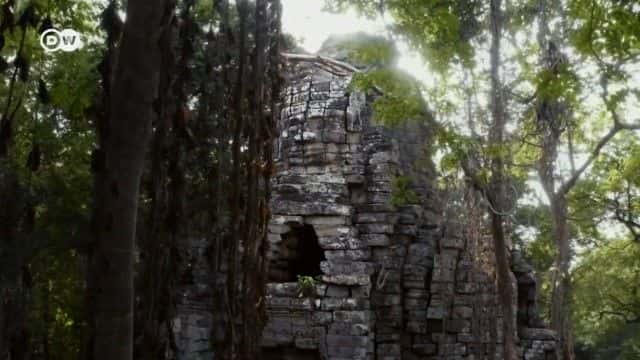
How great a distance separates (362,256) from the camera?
11.8 metres

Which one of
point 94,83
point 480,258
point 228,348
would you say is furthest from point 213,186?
point 480,258

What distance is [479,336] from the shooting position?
11.6 m

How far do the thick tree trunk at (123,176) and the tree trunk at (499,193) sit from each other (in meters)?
6.23

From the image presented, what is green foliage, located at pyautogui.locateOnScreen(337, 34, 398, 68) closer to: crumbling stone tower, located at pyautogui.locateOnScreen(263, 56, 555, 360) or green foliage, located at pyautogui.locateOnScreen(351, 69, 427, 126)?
green foliage, located at pyautogui.locateOnScreen(351, 69, 427, 126)

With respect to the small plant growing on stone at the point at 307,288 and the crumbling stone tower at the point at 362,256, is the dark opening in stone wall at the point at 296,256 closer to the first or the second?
the crumbling stone tower at the point at 362,256

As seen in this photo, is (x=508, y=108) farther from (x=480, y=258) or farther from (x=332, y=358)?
(x=332, y=358)

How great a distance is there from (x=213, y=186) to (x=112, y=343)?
2.71 feet

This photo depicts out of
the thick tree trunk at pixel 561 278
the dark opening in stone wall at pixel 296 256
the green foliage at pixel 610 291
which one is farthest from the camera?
the green foliage at pixel 610 291

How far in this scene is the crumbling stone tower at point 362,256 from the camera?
11.3 m

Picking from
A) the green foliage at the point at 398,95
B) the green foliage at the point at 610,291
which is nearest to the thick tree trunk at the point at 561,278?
the green foliage at the point at 398,95

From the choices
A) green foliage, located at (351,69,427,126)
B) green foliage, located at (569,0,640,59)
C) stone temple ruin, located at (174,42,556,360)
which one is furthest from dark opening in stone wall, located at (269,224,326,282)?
green foliage, located at (569,0,640,59)

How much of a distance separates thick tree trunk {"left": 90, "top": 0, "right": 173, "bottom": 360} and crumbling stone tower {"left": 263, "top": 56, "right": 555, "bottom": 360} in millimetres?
9155

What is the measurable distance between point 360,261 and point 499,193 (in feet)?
13.6

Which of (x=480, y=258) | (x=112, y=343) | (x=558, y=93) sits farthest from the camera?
(x=480, y=258)
